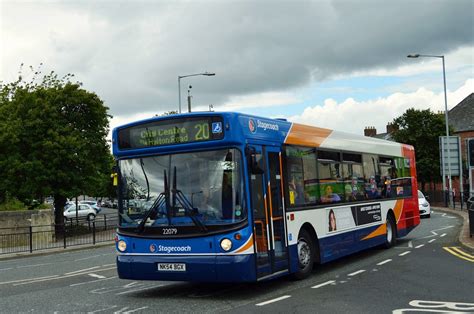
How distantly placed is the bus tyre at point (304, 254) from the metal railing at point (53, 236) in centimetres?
1147

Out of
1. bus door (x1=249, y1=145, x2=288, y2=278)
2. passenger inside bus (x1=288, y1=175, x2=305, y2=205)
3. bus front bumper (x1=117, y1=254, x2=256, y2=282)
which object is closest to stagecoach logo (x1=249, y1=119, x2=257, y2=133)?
bus door (x1=249, y1=145, x2=288, y2=278)

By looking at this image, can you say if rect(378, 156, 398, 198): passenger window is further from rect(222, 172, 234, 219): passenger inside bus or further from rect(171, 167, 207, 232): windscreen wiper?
rect(171, 167, 207, 232): windscreen wiper

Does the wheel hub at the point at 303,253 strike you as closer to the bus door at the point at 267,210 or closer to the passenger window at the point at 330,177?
the bus door at the point at 267,210

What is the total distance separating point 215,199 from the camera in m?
8.90

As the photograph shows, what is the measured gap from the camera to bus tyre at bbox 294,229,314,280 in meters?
10.6

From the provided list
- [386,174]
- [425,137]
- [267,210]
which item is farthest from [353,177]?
[425,137]

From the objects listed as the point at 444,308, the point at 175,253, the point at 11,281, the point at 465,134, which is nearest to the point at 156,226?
the point at 175,253

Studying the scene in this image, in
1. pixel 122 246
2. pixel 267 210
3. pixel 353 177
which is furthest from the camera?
pixel 353 177

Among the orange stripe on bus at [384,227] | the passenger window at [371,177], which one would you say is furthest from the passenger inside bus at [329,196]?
the orange stripe on bus at [384,227]

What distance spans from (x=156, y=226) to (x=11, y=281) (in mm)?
5211

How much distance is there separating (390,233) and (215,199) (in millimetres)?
8561

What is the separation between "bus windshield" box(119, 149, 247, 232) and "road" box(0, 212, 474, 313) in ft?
4.20

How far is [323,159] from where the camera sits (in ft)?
39.2

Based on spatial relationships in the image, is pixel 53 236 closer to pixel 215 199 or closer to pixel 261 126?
pixel 261 126
